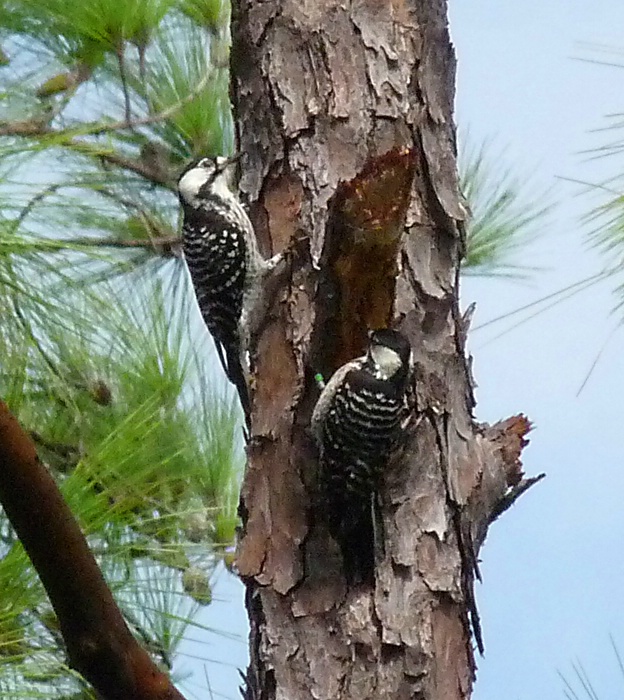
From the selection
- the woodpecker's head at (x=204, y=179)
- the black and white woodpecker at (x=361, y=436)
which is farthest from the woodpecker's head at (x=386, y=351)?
A: the woodpecker's head at (x=204, y=179)

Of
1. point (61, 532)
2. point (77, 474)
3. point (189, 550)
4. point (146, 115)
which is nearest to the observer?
point (61, 532)

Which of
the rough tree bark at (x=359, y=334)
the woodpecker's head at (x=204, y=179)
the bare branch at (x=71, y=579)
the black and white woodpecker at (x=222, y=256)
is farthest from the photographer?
the woodpecker's head at (x=204, y=179)

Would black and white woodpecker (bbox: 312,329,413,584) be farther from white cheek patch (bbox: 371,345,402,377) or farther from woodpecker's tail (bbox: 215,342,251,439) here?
woodpecker's tail (bbox: 215,342,251,439)

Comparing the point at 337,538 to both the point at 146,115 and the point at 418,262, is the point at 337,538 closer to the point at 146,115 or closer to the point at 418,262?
the point at 418,262

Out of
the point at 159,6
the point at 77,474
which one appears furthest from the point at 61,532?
the point at 159,6

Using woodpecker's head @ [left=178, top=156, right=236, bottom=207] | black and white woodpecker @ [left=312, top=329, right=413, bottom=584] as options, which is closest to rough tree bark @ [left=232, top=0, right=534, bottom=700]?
black and white woodpecker @ [left=312, top=329, right=413, bottom=584]

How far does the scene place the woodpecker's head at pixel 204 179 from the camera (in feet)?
5.19

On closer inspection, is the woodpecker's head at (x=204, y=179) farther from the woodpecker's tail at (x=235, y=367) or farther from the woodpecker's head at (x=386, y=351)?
the woodpecker's head at (x=386, y=351)

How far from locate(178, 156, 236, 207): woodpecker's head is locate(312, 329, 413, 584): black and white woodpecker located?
467 mm

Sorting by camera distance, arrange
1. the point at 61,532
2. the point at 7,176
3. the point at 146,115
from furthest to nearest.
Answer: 1. the point at 146,115
2. the point at 7,176
3. the point at 61,532

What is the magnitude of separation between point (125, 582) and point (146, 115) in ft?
2.60

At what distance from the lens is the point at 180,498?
1655mm

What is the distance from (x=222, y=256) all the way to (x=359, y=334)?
390 mm

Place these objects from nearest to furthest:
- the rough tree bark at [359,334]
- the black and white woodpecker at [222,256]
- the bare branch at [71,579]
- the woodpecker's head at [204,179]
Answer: the bare branch at [71,579]
the rough tree bark at [359,334]
the black and white woodpecker at [222,256]
the woodpecker's head at [204,179]
